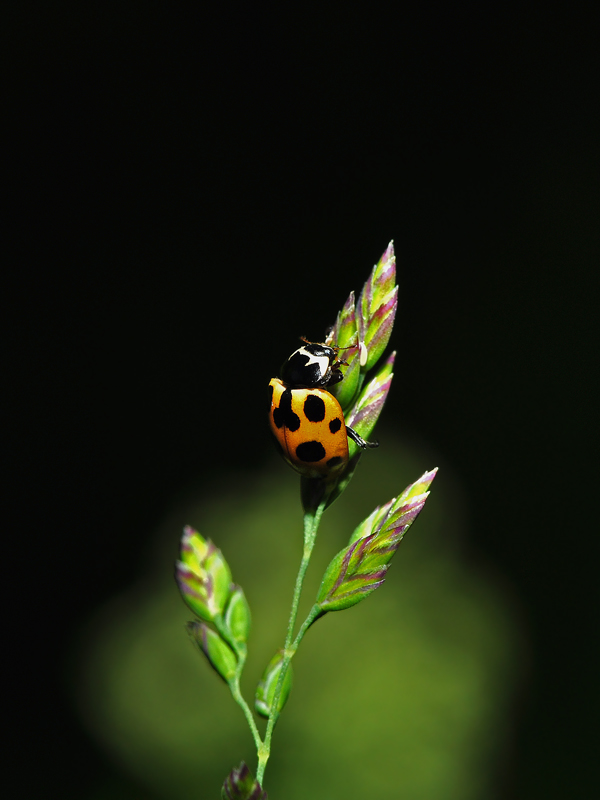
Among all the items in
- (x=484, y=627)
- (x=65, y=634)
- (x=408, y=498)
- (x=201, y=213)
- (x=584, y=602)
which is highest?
(x=201, y=213)

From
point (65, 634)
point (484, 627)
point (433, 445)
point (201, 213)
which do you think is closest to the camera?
point (484, 627)

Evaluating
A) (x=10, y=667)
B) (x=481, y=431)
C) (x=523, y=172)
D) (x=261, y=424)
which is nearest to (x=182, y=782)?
(x=10, y=667)

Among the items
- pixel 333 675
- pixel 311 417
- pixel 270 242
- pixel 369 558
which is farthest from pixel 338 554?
pixel 270 242

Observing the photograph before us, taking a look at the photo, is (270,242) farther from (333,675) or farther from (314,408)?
(314,408)

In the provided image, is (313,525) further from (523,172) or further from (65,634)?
(523,172)

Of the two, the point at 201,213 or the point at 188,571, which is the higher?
the point at 201,213

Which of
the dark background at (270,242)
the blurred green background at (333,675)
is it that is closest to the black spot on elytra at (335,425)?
the blurred green background at (333,675)

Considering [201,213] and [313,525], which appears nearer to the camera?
[313,525]

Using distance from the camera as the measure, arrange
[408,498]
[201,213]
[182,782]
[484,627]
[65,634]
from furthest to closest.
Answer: [201,213] → [65,634] → [484,627] → [182,782] → [408,498]
